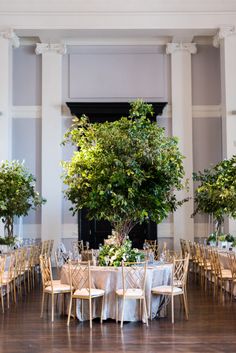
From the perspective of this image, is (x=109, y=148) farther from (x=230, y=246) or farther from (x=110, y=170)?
(x=230, y=246)

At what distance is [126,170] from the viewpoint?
23.3ft

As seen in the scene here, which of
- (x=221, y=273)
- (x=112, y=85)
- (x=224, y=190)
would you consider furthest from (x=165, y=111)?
(x=221, y=273)

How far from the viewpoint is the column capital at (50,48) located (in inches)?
573

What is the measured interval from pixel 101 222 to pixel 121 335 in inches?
326

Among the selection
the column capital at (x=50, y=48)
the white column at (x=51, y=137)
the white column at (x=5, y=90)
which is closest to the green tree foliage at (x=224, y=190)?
the white column at (x=51, y=137)

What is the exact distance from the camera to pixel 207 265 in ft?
32.9

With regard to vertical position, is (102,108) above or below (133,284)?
above

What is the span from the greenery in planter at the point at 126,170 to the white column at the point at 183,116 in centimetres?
678

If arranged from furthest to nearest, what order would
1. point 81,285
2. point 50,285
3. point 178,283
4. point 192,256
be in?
point 192,256 → point 178,283 → point 50,285 → point 81,285

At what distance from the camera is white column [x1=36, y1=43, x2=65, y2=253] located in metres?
14.2

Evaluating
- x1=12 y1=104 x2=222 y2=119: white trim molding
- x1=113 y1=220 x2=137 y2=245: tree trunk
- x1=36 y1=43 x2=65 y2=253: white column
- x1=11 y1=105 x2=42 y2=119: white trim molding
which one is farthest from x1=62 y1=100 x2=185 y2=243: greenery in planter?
x1=11 y1=105 x2=42 y2=119: white trim molding

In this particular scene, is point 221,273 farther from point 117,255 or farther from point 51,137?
point 51,137

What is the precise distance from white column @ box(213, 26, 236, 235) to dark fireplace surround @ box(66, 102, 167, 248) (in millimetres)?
1745

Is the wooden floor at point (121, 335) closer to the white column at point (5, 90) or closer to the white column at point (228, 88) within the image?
the white column at point (228, 88)
